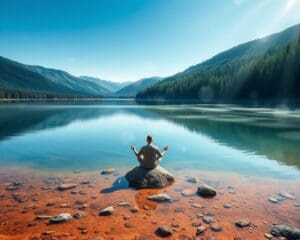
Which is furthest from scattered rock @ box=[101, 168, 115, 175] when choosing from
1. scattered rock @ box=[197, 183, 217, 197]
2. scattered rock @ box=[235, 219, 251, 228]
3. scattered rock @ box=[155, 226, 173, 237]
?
scattered rock @ box=[235, 219, 251, 228]

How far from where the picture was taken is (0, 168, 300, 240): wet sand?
947 cm

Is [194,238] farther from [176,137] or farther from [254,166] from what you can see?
[176,137]

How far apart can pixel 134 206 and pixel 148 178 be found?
3.15 metres

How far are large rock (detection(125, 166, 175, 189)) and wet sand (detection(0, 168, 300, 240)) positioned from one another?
542 mm

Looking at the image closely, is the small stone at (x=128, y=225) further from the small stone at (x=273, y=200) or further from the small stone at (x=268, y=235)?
the small stone at (x=273, y=200)

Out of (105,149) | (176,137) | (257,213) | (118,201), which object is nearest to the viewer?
(257,213)

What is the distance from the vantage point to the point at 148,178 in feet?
49.4

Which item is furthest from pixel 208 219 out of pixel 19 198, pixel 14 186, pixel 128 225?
pixel 14 186

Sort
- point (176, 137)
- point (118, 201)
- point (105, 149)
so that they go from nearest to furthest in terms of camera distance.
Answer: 1. point (118, 201)
2. point (105, 149)
3. point (176, 137)

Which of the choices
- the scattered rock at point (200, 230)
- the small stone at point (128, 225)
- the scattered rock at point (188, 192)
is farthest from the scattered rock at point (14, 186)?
the scattered rock at point (200, 230)

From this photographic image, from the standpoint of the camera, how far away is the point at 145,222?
10.4m

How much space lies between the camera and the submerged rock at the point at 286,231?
895 cm

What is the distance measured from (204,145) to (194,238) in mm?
22034

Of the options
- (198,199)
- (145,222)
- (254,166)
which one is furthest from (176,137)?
(145,222)
